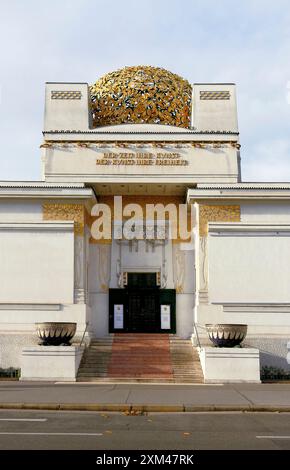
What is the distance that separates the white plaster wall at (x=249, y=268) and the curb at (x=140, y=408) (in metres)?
10.1

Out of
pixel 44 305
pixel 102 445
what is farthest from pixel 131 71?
pixel 102 445

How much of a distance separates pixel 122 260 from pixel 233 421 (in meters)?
14.9

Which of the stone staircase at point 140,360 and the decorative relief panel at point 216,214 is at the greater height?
the decorative relief panel at point 216,214

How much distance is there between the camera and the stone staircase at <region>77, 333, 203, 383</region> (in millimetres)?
20734

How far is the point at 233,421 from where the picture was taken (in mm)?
12273

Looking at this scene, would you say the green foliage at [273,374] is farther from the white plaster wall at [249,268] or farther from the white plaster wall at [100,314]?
the white plaster wall at [100,314]

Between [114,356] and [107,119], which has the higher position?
[107,119]

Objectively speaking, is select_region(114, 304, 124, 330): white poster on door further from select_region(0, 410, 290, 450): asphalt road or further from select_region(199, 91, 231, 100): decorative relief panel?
select_region(0, 410, 290, 450): asphalt road

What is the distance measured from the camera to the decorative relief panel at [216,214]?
24781mm

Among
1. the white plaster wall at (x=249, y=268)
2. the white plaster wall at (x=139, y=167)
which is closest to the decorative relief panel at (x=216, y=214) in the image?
the white plaster wall at (x=249, y=268)

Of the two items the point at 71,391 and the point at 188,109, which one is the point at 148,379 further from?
the point at 188,109

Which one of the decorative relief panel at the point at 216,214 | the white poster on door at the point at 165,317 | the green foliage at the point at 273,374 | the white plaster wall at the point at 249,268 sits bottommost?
the green foliage at the point at 273,374

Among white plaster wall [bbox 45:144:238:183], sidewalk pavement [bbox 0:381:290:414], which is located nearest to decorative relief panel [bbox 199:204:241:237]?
white plaster wall [bbox 45:144:238:183]

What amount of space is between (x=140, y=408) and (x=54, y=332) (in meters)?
7.94
